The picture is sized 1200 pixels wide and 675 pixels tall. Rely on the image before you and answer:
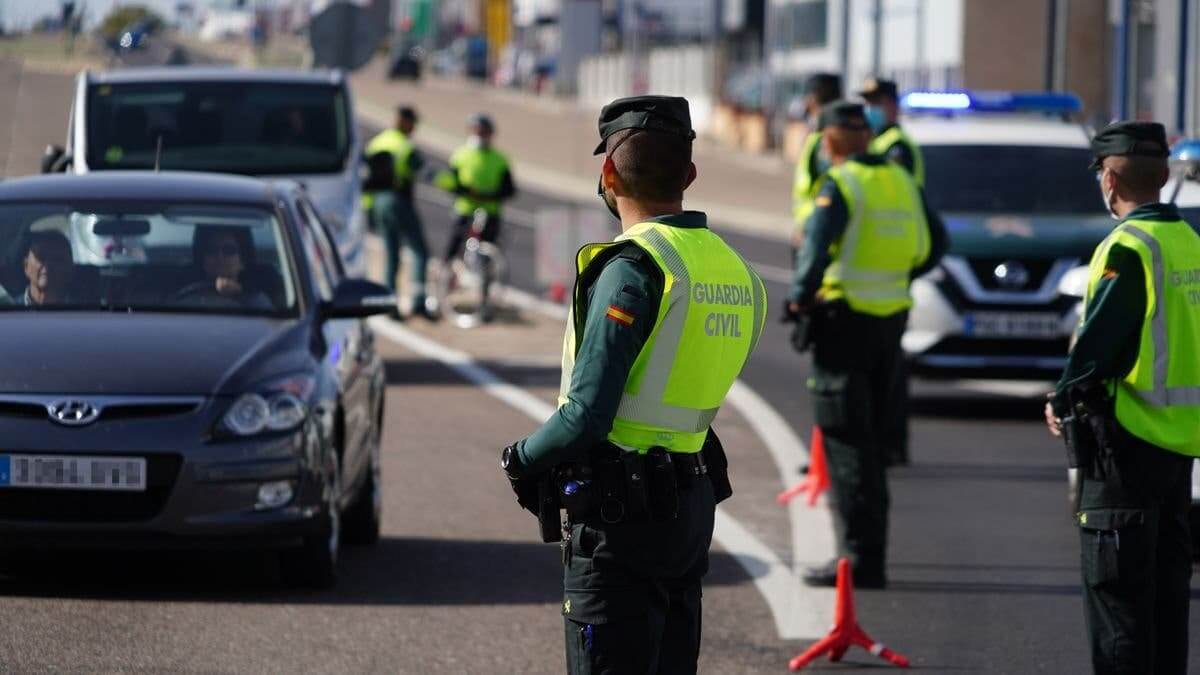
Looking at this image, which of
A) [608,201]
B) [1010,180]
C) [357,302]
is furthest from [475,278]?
[608,201]

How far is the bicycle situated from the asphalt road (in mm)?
8150

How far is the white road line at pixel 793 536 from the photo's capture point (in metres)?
8.90

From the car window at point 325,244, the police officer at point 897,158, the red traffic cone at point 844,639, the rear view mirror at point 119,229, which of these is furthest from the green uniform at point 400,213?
the red traffic cone at point 844,639

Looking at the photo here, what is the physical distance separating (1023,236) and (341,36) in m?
15.2

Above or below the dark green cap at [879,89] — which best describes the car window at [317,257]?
below

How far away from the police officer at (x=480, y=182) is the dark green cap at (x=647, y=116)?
17522mm

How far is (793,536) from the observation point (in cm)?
1087

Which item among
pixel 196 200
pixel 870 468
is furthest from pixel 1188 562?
pixel 196 200

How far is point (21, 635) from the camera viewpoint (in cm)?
787

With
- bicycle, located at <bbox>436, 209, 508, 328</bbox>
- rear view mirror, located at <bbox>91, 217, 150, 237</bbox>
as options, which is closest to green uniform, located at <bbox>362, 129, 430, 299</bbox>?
bicycle, located at <bbox>436, 209, 508, 328</bbox>

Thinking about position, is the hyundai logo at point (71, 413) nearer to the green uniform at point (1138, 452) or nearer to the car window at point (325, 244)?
the car window at point (325, 244)

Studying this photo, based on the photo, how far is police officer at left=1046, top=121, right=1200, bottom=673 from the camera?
6.39 meters

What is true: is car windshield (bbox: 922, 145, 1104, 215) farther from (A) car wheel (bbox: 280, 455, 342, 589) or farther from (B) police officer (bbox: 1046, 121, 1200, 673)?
(B) police officer (bbox: 1046, 121, 1200, 673)

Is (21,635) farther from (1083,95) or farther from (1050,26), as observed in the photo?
(1083,95)
